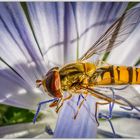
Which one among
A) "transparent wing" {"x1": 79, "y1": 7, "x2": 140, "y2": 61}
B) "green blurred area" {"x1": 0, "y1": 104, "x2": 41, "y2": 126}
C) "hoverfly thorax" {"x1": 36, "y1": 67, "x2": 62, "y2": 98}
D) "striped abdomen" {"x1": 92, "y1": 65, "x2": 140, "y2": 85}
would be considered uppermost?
"transparent wing" {"x1": 79, "y1": 7, "x2": 140, "y2": 61}

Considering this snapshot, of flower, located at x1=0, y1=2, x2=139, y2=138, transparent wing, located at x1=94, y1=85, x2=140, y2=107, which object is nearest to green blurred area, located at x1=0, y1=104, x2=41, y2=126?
flower, located at x1=0, y1=2, x2=139, y2=138

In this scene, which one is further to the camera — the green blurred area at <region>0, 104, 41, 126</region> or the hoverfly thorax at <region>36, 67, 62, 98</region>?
the green blurred area at <region>0, 104, 41, 126</region>

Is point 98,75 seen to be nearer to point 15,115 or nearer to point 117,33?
point 117,33

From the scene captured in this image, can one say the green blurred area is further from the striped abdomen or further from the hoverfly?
the striped abdomen

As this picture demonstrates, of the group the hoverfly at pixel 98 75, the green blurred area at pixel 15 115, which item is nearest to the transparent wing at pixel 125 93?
the hoverfly at pixel 98 75

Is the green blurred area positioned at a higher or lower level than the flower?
A: lower

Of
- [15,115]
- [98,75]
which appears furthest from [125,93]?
[15,115]

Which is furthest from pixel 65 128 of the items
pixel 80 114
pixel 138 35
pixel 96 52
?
pixel 138 35
